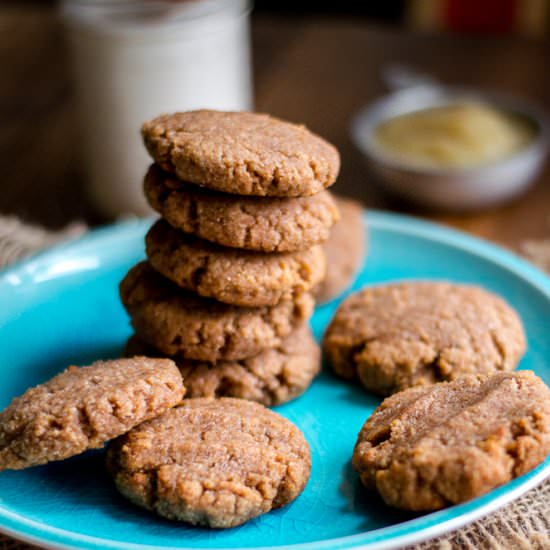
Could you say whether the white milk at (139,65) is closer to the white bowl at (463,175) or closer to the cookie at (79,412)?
the white bowl at (463,175)

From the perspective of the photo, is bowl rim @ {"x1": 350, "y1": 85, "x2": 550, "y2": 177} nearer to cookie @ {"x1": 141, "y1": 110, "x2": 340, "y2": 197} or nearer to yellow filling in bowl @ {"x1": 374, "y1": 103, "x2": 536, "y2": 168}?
yellow filling in bowl @ {"x1": 374, "y1": 103, "x2": 536, "y2": 168}

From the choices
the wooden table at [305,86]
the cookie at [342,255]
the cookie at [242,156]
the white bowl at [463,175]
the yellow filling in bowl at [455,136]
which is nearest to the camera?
the cookie at [242,156]

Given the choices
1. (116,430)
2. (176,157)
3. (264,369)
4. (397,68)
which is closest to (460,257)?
(264,369)

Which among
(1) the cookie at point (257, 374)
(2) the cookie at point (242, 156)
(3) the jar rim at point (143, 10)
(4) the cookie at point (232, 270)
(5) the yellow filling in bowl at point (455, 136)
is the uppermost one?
(3) the jar rim at point (143, 10)

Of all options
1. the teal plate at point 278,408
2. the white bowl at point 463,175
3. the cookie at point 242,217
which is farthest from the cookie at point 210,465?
the white bowl at point 463,175

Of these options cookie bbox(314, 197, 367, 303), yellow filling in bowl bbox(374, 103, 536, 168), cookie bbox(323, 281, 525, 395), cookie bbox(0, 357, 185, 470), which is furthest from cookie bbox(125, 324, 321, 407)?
yellow filling in bowl bbox(374, 103, 536, 168)

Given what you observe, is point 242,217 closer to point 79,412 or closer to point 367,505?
point 79,412
